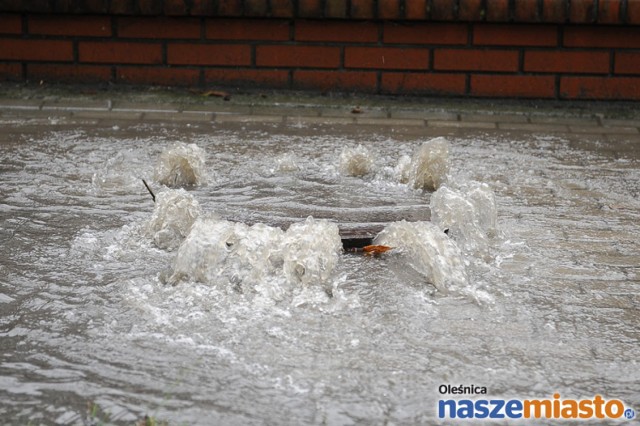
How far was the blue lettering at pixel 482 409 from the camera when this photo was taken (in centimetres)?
269

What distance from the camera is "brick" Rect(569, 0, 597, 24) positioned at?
630 cm

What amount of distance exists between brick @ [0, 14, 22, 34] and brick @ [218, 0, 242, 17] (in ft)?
4.03

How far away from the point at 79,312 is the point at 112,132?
269 cm

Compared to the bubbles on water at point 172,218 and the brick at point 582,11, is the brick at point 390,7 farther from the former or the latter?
the bubbles on water at point 172,218

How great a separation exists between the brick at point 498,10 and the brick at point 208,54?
4.75ft

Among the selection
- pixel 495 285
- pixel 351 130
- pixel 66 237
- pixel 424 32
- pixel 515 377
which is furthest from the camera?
pixel 424 32

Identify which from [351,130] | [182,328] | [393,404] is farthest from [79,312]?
[351,130]

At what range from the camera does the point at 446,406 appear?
8.89ft

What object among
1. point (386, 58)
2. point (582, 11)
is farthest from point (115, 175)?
point (582, 11)

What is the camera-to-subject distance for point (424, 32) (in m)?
6.47

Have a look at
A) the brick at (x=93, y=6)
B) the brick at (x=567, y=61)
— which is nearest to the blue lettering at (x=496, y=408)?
the brick at (x=567, y=61)

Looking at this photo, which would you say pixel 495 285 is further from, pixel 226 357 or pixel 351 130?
pixel 351 130

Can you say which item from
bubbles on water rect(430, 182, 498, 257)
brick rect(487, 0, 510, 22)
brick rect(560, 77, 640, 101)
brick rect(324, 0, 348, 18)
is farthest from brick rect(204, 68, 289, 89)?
bubbles on water rect(430, 182, 498, 257)

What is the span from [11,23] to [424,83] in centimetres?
252
